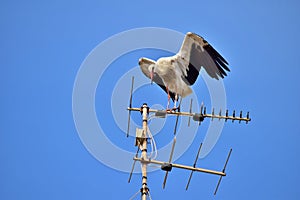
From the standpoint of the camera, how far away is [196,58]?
1492cm

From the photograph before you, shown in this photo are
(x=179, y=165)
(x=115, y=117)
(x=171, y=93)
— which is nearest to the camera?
(x=179, y=165)

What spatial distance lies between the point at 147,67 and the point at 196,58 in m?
1.25

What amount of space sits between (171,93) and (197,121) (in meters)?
4.44

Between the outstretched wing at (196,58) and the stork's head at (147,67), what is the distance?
674 millimetres

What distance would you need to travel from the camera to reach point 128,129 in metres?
10.4

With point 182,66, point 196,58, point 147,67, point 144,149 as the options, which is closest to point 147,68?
point 147,67

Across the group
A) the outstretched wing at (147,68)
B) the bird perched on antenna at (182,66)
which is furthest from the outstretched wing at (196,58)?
the outstretched wing at (147,68)

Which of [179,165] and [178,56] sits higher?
[178,56]

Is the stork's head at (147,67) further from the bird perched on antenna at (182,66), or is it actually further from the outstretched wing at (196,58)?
the outstretched wing at (196,58)

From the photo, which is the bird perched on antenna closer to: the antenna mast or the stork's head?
the stork's head

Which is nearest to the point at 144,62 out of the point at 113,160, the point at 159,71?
the point at 159,71

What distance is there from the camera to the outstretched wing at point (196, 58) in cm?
1433

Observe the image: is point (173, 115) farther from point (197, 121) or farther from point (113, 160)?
point (113, 160)

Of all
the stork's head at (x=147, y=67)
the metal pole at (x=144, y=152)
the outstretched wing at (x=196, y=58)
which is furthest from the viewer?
the stork's head at (x=147, y=67)
